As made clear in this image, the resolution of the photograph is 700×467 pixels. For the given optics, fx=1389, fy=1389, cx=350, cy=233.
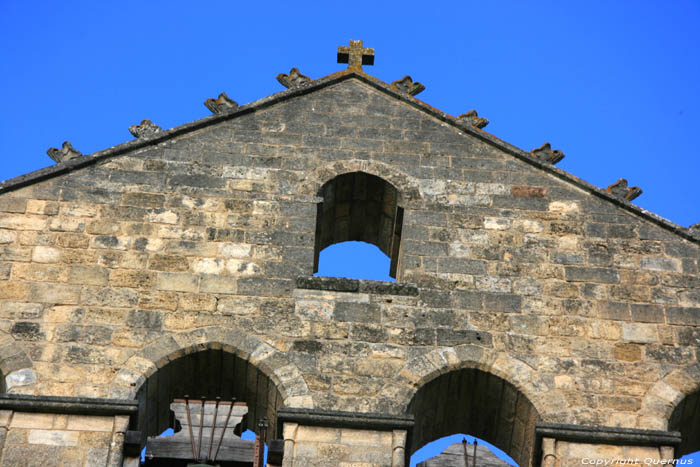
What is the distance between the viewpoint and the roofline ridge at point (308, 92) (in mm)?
13922

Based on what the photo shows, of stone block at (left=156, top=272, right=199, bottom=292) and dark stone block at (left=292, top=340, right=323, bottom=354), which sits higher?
stone block at (left=156, top=272, right=199, bottom=292)

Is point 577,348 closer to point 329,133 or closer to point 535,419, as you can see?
point 535,419

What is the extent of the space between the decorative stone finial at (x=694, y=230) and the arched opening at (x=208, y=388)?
4617mm

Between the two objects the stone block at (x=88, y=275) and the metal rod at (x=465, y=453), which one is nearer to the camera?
the metal rod at (x=465, y=453)

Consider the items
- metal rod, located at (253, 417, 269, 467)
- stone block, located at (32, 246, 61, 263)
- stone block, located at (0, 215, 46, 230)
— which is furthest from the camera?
stone block, located at (0, 215, 46, 230)

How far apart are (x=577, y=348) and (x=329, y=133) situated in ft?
12.1

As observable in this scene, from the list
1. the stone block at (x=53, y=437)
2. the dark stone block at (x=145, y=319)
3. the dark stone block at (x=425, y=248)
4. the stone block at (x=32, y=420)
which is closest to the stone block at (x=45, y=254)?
the dark stone block at (x=145, y=319)

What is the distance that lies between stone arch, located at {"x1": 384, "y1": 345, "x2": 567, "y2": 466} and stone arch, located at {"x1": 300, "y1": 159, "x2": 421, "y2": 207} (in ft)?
6.92

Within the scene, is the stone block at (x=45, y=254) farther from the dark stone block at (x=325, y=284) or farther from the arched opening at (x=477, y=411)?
the arched opening at (x=477, y=411)

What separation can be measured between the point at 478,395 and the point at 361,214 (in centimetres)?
281

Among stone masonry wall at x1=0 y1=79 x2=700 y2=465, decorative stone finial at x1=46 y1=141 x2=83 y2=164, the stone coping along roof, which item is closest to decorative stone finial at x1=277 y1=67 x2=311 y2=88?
the stone coping along roof

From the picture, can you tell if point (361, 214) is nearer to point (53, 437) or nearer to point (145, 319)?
point (145, 319)

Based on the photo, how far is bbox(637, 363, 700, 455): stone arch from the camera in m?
12.2

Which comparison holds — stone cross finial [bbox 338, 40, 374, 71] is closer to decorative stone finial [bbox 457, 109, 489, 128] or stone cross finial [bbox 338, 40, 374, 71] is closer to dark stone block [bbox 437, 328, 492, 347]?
decorative stone finial [bbox 457, 109, 489, 128]
